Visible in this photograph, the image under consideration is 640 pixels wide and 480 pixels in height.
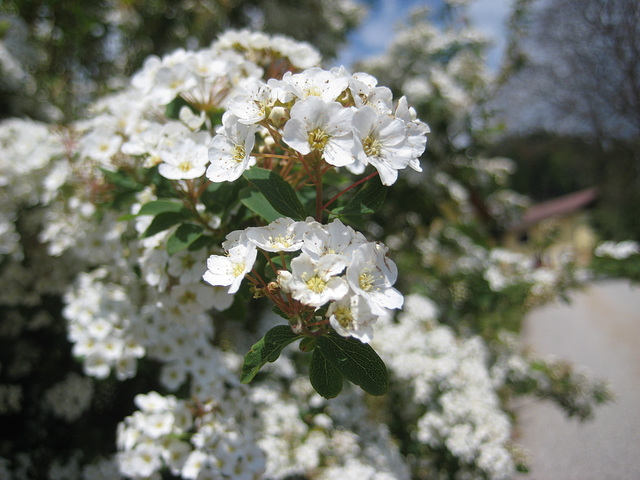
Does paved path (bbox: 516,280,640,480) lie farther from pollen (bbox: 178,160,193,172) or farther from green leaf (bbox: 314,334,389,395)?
pollen (bbox: 178,160,193,172)

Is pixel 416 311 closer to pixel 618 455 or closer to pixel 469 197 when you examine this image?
pixel 469 197

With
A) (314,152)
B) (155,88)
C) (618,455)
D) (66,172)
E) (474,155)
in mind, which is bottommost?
(618,455)

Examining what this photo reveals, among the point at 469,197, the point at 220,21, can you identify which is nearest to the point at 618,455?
the point at 469,197

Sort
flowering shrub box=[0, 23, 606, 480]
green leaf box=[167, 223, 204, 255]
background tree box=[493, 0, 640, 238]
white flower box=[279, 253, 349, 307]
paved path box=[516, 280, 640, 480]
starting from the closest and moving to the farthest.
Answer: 1. white flower box=[279, 253, 349, 307]
2. flowering shrub box=[0, 23, 606, 480]
3. green leaf box=[167, 223, 204, 255]
4. paved path box=[516, 280, 640, 480]
5. background tree box=[493, 0, 640, 238]

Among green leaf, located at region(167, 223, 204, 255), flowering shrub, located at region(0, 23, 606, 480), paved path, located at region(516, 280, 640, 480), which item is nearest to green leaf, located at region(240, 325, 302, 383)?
flowering shrub, located at region(0, 23, 606, 480)

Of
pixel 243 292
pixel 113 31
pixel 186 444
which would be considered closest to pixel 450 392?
pixel 186 444

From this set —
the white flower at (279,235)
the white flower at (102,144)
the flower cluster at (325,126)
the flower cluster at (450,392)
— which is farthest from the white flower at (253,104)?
the flower cluster at (450,392)
